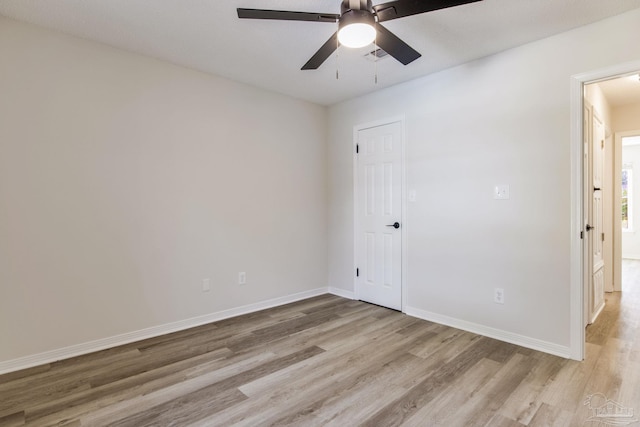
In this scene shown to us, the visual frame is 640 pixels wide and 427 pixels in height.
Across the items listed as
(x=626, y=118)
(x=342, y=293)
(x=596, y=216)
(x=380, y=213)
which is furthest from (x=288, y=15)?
(x=626, y=118)

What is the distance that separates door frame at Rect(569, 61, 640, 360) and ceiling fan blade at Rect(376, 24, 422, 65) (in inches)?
54.0

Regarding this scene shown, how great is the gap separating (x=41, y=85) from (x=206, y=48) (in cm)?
125

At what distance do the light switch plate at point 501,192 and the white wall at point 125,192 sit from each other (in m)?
2.24

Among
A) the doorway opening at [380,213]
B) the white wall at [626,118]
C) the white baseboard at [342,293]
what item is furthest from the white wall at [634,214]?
the white baseboard at [342,293]

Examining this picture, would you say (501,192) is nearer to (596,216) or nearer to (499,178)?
(499,178)

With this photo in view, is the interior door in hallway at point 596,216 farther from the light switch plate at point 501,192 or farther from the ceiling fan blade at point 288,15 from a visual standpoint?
the ceiling fan blade at point 288,15

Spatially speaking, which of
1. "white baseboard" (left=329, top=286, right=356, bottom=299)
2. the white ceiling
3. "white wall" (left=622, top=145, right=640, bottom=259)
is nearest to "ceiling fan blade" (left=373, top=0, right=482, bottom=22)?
the white ceiling

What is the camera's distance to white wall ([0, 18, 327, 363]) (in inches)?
93.7

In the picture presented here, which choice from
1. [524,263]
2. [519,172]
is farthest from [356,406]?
[519,172]

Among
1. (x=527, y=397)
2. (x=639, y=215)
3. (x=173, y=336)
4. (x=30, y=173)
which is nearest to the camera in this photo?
(x=527, y=397)

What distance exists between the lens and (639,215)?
6.85 metres

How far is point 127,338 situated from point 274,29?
2814mm

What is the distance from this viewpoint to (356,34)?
171 centimetres

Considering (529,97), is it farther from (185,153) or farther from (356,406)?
(185,153)
